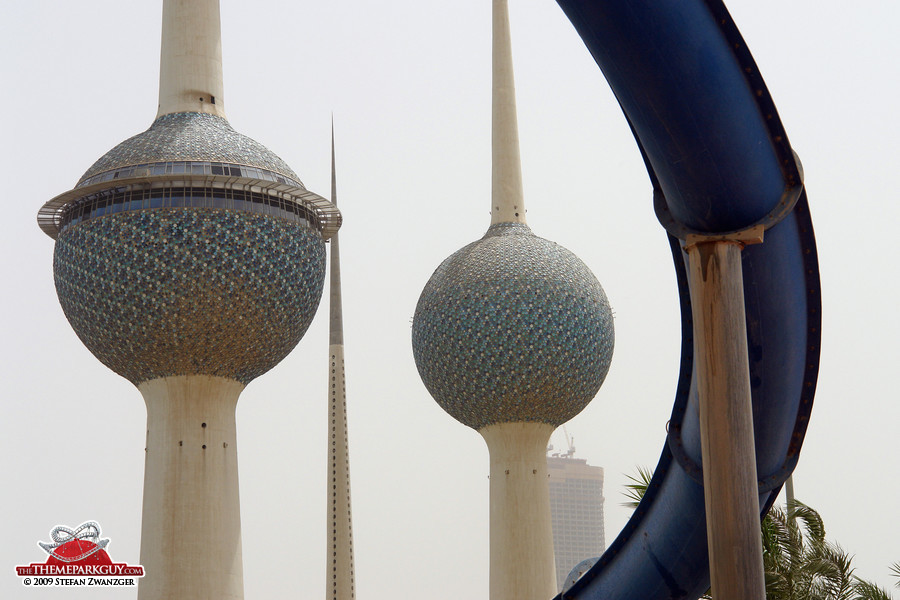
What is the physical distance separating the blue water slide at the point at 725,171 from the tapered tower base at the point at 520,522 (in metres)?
Answer: 31.0

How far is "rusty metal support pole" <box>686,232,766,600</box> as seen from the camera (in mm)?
11344

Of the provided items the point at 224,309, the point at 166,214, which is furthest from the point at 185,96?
the point at 224,309

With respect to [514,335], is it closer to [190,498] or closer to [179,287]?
[179,287]

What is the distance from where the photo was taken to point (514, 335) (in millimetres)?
45281

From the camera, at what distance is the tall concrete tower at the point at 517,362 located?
45438mm

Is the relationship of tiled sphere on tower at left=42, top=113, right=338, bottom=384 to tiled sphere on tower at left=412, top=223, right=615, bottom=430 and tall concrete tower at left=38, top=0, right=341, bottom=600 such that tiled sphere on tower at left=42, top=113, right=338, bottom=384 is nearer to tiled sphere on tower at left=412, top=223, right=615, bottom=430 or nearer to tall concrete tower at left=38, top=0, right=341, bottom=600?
tall concrete tower at left=38, top=0, right=341, bottom=600

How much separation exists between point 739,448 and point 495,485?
3477 centimetres

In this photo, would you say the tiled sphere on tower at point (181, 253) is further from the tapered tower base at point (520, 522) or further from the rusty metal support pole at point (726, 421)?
the rusty metal support pole at point (726, 421)

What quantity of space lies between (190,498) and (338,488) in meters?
27.5

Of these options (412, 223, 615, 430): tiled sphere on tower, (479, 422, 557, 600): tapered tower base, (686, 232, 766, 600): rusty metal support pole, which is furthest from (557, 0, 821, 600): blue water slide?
(479, 422, 557, 600): tapered tower base

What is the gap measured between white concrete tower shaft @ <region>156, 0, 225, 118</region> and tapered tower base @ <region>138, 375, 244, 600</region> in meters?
9.36

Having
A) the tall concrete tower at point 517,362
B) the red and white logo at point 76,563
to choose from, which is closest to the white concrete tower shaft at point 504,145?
the tall concrete tower at point 517,362

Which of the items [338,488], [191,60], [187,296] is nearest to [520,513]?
[187,296]

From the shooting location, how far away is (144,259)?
127 feet
